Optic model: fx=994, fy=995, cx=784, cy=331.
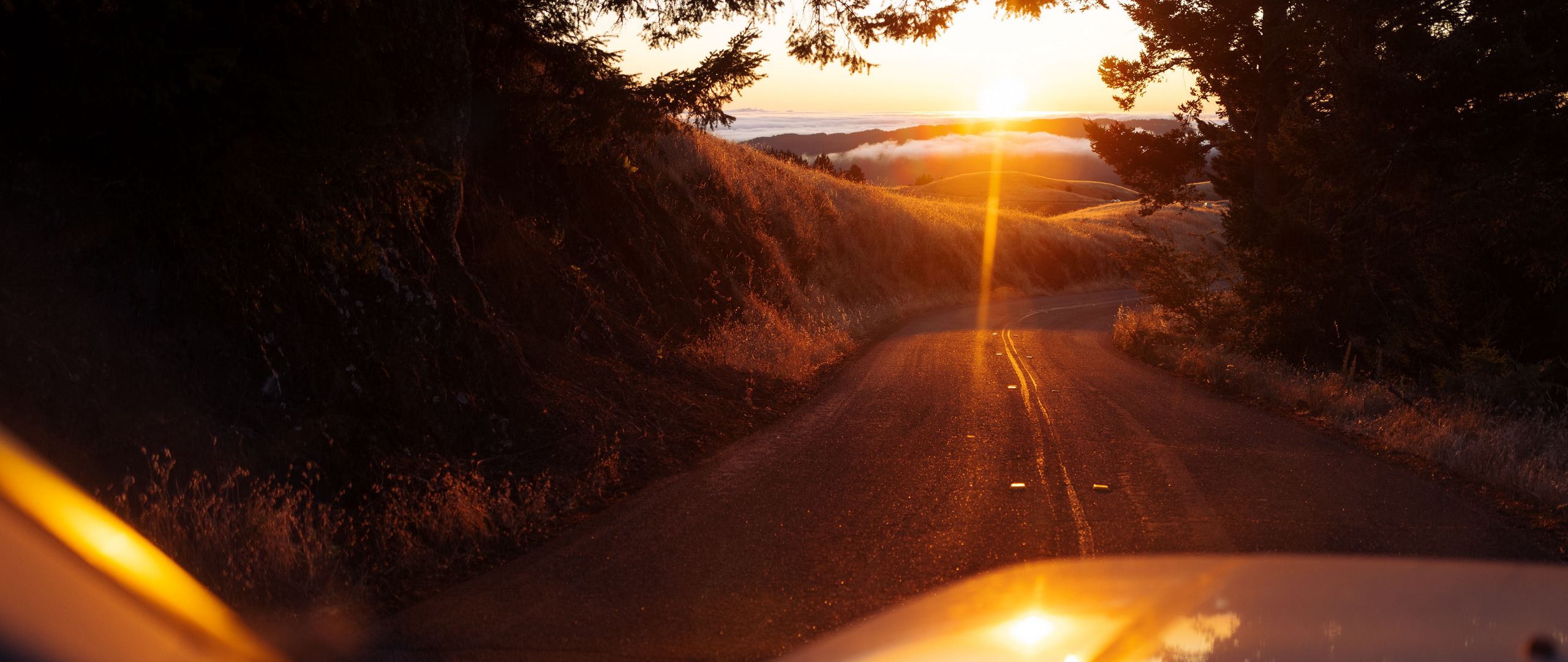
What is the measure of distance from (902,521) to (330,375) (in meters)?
4.53

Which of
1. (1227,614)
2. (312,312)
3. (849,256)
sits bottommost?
(849,256)

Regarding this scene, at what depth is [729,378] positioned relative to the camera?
1409cm

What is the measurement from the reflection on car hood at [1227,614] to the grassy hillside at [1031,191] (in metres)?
86.3

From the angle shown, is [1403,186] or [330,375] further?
[1403,186]

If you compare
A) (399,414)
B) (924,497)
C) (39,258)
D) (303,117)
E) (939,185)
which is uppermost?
(303,117)

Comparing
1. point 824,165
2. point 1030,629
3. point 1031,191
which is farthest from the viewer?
point 1031,191

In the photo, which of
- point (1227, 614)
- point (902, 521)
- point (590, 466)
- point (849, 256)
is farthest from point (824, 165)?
point (1227, 614)

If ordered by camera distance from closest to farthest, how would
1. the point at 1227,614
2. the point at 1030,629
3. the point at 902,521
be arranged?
the point at 1227,614, the point at 1030,629, the point at 902,521

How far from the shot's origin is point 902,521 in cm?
735

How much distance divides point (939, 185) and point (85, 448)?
115767 millimetres

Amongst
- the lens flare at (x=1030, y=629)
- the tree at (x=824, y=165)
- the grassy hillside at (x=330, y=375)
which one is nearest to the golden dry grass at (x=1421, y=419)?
the lens flare at (x=1030, y=629)

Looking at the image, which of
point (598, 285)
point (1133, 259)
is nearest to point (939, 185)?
point (1133, 259)

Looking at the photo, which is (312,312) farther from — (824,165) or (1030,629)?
(824,165)

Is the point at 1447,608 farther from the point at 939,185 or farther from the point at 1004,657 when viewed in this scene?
the point at 939,185
